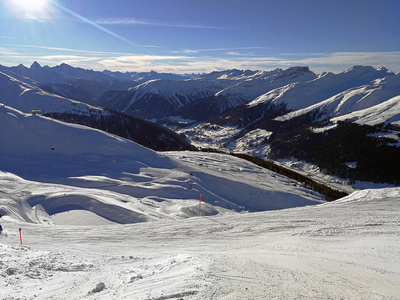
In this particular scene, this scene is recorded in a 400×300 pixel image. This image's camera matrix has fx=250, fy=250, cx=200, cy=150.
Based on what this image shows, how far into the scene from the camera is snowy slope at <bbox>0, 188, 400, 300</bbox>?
813 centimetres

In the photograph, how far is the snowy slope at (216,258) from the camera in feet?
26.7

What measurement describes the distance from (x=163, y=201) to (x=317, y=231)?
1689 cm

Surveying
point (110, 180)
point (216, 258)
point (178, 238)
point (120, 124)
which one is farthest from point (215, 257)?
point (120, 124)

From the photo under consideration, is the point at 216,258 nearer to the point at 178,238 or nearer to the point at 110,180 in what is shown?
the point at 178,238

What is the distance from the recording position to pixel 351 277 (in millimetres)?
9344

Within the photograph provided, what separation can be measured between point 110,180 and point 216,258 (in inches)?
966

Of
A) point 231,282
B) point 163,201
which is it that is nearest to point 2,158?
point 163,201

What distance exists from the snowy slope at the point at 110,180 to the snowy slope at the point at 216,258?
490 centimetres

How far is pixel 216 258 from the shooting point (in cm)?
1095

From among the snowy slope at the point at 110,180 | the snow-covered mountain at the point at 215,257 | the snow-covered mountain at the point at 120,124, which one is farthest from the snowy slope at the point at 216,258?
the snow-covered mountain at the point at 120,124

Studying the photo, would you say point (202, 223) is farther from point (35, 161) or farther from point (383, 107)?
point (383, 107)

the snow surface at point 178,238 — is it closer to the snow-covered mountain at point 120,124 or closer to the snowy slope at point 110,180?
the snowy slope at point 110,180

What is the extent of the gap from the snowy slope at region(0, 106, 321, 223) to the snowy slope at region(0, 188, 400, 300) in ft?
16.1

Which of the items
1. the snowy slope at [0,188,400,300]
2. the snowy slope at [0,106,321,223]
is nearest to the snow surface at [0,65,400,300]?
the snowy slope at [0,188,400,300]
